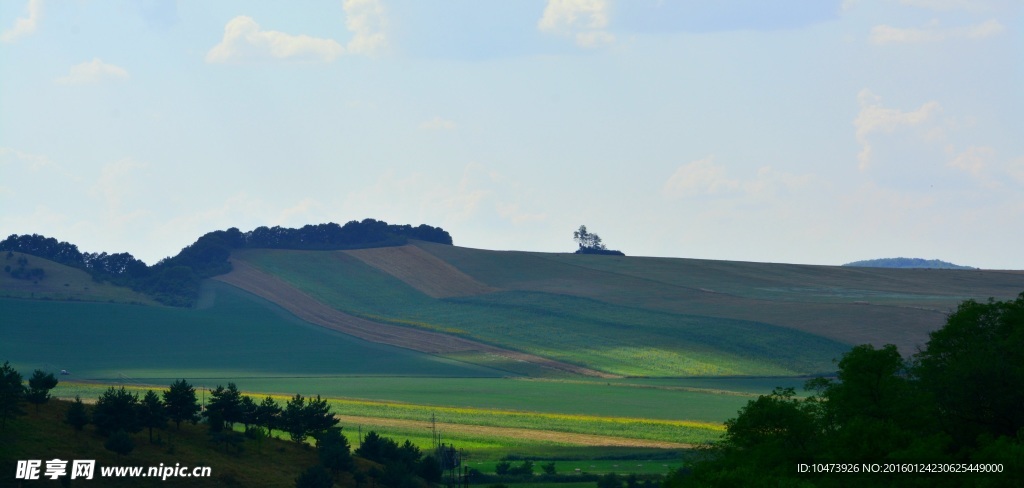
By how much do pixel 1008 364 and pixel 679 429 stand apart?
44.6 m

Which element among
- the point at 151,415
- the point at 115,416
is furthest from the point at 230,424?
the point at 115,416

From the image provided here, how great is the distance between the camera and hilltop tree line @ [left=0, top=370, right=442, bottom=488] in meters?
58.5

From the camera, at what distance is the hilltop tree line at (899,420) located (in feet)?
121

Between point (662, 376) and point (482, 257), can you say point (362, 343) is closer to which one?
point (662, 376)

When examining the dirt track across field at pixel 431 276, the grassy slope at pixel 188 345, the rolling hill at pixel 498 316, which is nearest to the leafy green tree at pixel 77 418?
the grassy slope at pixel 188 345

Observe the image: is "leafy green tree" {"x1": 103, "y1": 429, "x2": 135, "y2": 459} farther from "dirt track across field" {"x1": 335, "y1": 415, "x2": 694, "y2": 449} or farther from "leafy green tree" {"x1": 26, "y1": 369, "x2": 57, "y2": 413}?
"dirt track across field" {"x1": 335, "y1": 415, "x2": 694, "y2": 449}

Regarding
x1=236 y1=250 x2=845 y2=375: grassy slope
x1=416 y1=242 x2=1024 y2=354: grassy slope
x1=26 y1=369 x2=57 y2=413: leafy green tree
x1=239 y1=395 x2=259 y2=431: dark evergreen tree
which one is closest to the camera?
x1=26 y1=369 x2=57 y2=413: leafy green tree

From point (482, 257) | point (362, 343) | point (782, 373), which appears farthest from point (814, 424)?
point (482, 257)

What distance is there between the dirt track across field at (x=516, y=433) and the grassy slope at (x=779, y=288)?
45.0 metres

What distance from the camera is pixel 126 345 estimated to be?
141000mm

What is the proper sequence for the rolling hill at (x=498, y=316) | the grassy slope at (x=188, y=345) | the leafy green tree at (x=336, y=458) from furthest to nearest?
the rolling hill at (x=498, y=316) → the grassy slope at (x=188, y=345) → the leafy green tree at (x=336, y=458)

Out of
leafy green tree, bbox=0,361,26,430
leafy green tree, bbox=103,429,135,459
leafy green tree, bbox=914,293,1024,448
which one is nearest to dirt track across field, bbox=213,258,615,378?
leafy green tree, bbox=103,429,135,459

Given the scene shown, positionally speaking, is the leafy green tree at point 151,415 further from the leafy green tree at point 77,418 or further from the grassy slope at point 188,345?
the grassy slope at point 188,345

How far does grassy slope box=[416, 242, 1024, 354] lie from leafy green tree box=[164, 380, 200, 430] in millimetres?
74435
